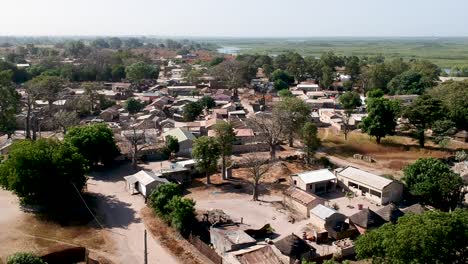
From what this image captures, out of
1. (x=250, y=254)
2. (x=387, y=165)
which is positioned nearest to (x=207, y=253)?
(x=250, y=254)

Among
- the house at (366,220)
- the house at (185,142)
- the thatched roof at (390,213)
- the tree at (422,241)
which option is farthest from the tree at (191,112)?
the tree at (422,241)

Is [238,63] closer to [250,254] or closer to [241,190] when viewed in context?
[241,190]

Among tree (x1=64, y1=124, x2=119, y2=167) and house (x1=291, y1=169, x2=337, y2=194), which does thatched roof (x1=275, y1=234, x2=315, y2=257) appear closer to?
house (x1=291, y1=169, x2=337, y2=194)

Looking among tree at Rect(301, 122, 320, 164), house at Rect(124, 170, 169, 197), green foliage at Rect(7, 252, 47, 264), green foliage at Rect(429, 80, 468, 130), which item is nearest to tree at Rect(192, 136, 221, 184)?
house at Rect(124, 170, 169, 197)

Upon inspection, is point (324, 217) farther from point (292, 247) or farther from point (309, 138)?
point (309, 138)

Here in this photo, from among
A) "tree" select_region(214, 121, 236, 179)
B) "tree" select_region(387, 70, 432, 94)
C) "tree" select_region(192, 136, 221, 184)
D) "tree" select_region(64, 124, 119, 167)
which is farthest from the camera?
"tree" select_region(387, 70, 432, 94)

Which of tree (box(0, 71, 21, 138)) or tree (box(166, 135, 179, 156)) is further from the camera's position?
tree (box(0, 71, 21, 138))
